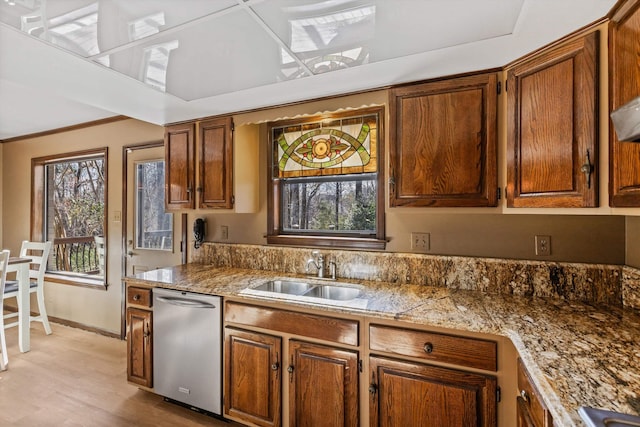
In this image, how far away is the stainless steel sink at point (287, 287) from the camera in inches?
88.0

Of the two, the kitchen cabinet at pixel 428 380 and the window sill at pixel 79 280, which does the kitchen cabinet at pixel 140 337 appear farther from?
the kitchen cabinet at pixel 428 380

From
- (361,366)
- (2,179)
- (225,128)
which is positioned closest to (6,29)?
(225,128)

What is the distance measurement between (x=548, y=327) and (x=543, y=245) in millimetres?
656

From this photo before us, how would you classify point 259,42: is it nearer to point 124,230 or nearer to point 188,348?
point 188,348

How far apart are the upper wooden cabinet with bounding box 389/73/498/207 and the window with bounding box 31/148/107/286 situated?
3445mm

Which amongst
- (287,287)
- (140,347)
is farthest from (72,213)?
(287,287)

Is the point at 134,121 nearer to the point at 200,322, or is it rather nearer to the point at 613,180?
the point at 200,322

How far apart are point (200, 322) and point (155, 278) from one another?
0.55 m

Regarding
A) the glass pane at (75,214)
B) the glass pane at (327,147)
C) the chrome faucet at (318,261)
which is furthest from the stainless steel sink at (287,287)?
the glass pane at (75,214)

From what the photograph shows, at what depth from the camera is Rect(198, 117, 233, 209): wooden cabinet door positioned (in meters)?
2.47

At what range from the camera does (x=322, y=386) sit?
1722 mm

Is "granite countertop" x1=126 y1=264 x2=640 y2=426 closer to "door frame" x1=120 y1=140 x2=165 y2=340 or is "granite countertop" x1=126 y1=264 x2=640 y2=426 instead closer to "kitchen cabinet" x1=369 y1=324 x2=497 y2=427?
"kitchen cabinet" x1=369 y1=324 x2=497 y2=427

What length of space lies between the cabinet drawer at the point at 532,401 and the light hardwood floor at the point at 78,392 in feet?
5.80

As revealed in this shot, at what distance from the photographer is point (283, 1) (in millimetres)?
1249
